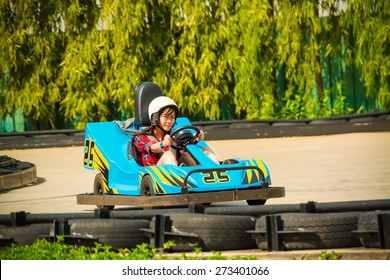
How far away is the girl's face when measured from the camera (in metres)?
6.57

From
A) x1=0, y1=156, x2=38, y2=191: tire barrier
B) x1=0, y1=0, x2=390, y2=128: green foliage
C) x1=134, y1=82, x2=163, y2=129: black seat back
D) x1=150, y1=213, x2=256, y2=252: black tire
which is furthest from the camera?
x1=0, y1=0, x2=390, y2=128: green foliage

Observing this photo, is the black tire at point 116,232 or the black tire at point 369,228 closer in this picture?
the black tire at point 369,228

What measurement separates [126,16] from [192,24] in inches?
30.3

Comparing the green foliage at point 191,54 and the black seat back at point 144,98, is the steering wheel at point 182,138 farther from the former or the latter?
the green foliage at point 191,54

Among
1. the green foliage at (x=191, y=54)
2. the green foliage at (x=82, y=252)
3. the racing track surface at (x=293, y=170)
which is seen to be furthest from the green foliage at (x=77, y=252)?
the green foliage at (x=191, y=54)

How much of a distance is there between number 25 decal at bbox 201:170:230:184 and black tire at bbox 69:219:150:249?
1047 mm

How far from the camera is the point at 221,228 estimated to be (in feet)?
16.4

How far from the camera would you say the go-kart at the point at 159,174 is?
20.0 feet

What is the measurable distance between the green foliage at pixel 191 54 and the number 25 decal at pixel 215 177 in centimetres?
662

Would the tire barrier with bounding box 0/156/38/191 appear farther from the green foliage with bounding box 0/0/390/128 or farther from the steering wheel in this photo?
the green foliage with bounding box 0/0/390/128

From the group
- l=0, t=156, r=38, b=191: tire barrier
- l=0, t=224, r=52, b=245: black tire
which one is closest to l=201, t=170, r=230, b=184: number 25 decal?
l=0, t=224, r=52, b=245: black tire

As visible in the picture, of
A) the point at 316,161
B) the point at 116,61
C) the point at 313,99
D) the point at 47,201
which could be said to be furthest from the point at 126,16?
the point at 47,201

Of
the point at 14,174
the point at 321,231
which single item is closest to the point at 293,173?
the point at 14,174
